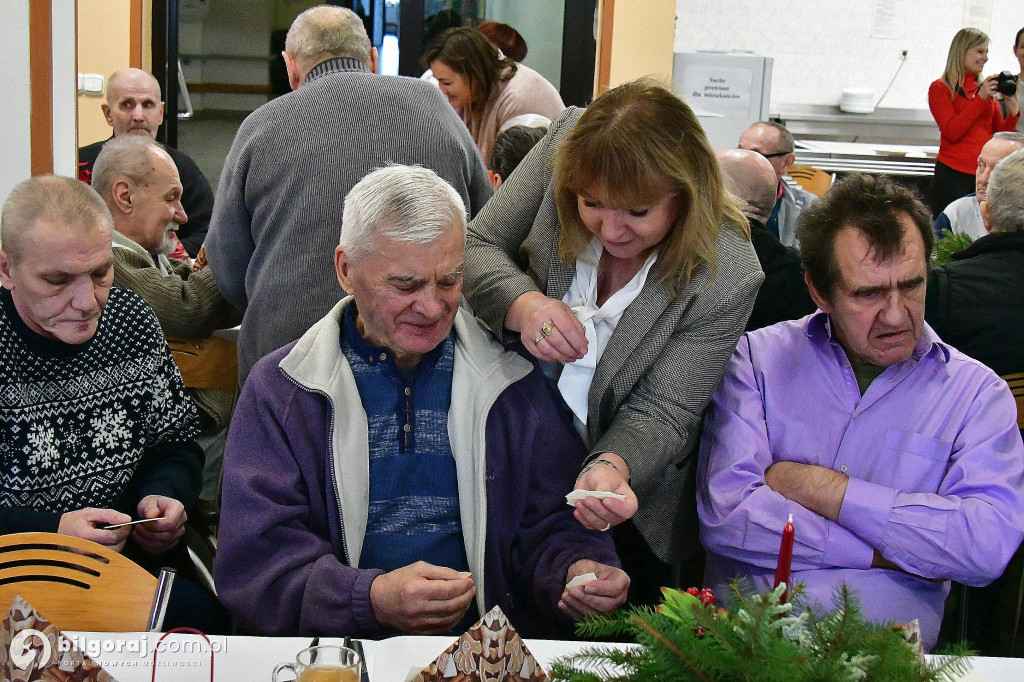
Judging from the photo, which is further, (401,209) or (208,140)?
(208,140)

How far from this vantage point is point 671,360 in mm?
2172

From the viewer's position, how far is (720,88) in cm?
611

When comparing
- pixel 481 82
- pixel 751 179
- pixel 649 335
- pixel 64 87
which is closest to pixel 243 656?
pixel 649 335

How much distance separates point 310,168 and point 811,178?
403cm

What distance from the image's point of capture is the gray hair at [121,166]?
10.8 ft

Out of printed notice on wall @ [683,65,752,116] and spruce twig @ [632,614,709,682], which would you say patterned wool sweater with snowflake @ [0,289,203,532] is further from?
printed notice on wall @ [683,65,752,116]

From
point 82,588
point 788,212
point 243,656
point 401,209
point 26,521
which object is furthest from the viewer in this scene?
point 788,212

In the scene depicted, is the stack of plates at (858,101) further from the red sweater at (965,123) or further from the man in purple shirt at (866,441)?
the man in purple shirt at (866,441)

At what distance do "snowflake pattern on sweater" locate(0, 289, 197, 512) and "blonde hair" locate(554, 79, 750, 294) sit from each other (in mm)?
1019

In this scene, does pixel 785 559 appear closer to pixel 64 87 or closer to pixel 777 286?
pixel 777 286

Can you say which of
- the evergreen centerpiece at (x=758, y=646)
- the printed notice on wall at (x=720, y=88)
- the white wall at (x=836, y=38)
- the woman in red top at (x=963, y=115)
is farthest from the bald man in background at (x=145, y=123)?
the woman in red top at (x=963, y=115)

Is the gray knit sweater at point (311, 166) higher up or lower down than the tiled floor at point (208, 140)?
higher up

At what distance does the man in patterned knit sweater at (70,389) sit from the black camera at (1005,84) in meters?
6.20

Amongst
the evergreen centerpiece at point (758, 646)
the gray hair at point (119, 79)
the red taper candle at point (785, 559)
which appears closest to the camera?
the evergreen centerpiece at point (758, 646)
